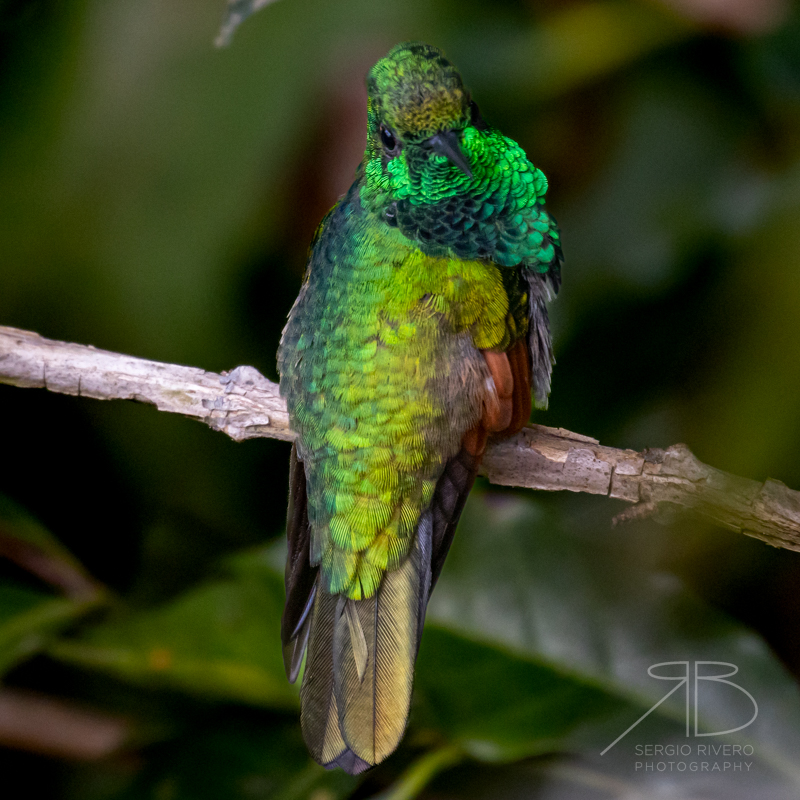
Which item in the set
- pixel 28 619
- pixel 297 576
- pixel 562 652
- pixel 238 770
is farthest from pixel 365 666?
pixel 28 619

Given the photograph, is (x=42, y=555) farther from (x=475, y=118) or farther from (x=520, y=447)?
(x=475, y=118)

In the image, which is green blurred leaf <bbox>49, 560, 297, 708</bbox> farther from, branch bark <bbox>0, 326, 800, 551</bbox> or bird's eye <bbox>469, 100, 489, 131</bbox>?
bird's eye <bbox>469, 100, 489, 131</bbox>

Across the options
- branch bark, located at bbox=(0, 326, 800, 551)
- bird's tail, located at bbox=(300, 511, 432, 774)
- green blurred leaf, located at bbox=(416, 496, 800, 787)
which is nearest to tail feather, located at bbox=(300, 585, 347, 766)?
bird's tail, located at bbox=(300, 511, 432, 774)

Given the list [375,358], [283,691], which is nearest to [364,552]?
[375,358]

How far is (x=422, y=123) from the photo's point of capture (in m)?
0.59

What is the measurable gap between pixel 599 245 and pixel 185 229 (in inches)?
22.0

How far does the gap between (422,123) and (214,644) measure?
2.47 feet

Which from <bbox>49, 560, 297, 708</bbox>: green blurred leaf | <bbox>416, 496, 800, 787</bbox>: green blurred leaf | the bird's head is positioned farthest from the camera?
<bbox>49, 560, 297, 708</bbox>: green blurred leaf

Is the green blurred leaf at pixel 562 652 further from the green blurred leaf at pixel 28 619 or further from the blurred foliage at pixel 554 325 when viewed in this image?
the green blurred leaf at pixel 28 619

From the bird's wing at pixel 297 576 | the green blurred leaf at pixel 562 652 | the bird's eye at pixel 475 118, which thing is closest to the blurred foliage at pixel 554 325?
the green blurred leaf at pixel 562 652

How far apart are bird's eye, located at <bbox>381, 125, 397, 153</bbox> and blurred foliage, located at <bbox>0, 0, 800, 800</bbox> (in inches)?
16.0

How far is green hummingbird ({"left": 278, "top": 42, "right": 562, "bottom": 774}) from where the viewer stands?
2.15 feet

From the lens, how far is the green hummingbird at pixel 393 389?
66 centimetres

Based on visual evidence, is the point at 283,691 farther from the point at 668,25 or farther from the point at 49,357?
the point at 668,25
